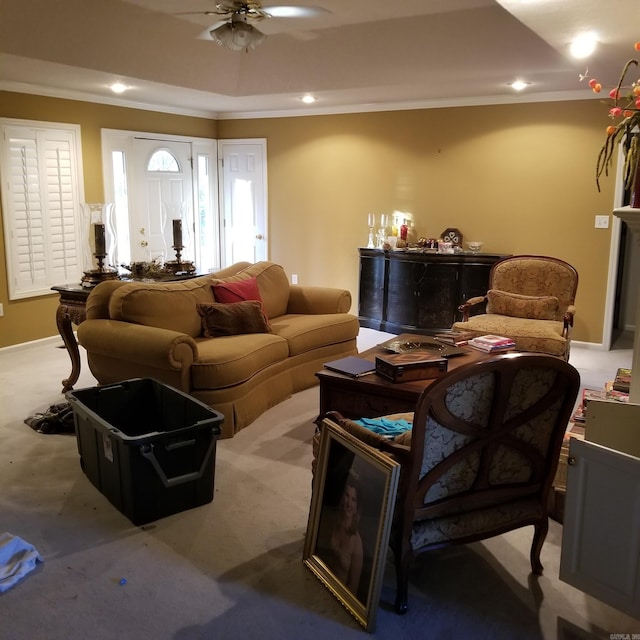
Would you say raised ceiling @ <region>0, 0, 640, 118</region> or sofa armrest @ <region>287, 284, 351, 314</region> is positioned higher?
raised ceiling @ <region>0, 0, 640, 118</region>

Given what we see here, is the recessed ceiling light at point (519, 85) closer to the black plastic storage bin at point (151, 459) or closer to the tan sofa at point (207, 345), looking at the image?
the tan sofa at point (207, 345)

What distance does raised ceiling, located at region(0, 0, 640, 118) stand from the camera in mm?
4289

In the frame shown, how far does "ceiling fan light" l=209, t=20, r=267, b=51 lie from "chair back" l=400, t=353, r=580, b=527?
3080mm

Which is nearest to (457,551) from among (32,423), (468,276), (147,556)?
(147,556)

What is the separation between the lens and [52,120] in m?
5.89

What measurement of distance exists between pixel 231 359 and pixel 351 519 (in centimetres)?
171

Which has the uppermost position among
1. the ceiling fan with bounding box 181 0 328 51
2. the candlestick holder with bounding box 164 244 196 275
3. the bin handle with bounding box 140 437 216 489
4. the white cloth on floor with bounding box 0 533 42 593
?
the ceiling fan with bounding box 181 0 328 51

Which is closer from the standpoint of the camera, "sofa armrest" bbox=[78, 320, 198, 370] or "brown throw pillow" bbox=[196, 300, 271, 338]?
"sofa armrest" bbox=[78, 320, 198, 370]

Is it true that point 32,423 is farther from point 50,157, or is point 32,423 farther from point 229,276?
point 50,157

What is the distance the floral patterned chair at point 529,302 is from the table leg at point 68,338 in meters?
2.86

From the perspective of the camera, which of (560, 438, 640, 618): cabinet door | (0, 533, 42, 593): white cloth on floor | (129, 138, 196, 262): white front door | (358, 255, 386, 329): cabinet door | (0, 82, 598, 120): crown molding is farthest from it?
(129, 138, 196, 262): white front door

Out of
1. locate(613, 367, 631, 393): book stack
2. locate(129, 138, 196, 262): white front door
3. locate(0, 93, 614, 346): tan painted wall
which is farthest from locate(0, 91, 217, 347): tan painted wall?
locate(613, 367, 631, 393): book stack

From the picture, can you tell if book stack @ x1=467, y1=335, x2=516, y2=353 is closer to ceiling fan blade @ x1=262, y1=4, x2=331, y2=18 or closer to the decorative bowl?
ceiling fan blade @ x1=262, y1=4, x2=331, y2=18

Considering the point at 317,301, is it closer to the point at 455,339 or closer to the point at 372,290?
the point at 455,339
